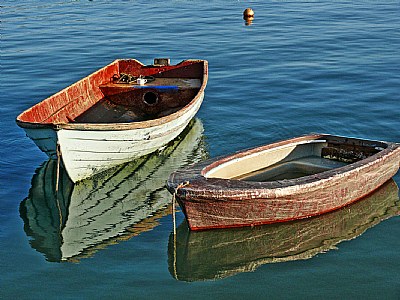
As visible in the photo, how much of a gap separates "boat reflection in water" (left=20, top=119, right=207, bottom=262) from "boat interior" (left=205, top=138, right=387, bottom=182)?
4.70ft

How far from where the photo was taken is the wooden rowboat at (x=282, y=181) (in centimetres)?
941

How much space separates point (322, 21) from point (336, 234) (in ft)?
62.9

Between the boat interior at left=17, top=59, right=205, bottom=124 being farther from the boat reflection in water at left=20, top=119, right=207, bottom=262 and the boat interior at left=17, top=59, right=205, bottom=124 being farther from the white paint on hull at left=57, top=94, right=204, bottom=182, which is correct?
Answer: the white paint on hull at left=57, top=94, right=204, bottom=182

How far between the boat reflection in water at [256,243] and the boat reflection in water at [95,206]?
3.21 ft

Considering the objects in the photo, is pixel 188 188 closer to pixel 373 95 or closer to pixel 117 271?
pixel 117 271

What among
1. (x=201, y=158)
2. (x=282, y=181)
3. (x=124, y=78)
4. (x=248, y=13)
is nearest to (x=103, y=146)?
(x=201, y=158)

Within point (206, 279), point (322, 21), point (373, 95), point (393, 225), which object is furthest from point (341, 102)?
point (322, 21)

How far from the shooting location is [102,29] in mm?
27453

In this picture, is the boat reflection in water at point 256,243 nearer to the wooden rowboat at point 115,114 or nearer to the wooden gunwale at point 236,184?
the wooden gunwale at point 236,184

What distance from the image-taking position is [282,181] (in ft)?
32.2

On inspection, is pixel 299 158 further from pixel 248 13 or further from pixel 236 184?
pixel 248 13

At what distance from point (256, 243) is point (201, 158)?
3.77 m

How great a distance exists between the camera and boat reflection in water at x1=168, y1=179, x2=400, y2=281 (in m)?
9.16

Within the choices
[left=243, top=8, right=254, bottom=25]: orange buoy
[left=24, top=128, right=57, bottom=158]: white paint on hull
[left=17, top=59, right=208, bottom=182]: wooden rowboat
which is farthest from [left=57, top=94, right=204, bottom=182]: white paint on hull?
[left=243, top=8, right=254, bottom=25]: orange buoy
